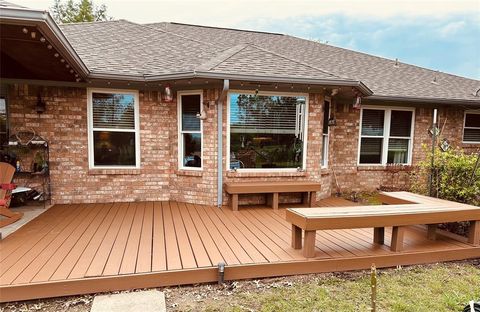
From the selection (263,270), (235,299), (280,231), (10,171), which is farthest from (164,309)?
(10,171)

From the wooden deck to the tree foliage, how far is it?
75cm

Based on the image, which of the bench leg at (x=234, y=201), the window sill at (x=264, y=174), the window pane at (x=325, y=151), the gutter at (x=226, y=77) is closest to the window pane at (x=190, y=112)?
the gutter at (x=226, y=77)

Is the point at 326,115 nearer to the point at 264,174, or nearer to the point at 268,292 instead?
the point at 264,174

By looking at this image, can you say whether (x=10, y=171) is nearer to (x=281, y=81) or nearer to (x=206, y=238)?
(x=206, y=238)

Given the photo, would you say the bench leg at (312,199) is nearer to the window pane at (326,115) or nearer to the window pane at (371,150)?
the window pane at (326,115)

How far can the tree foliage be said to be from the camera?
14.0 feet

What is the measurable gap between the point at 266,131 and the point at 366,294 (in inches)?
143

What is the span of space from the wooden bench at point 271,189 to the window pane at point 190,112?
1.41 m

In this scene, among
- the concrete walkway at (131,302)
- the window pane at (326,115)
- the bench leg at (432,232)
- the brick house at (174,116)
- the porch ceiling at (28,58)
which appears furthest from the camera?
the window pane at (326,115)

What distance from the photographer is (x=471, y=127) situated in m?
8.18

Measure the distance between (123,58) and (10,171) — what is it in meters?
3.06

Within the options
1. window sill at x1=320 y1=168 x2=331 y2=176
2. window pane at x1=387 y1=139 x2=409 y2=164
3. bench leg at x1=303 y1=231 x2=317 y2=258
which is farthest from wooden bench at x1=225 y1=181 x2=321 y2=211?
window pane at x1=387 y1=139 x2=409 y2=164

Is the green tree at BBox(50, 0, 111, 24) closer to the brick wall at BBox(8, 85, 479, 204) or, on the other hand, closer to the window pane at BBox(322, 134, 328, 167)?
the brick wall at BBox(8, 85, 479, 204)

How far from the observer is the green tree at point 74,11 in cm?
2030
